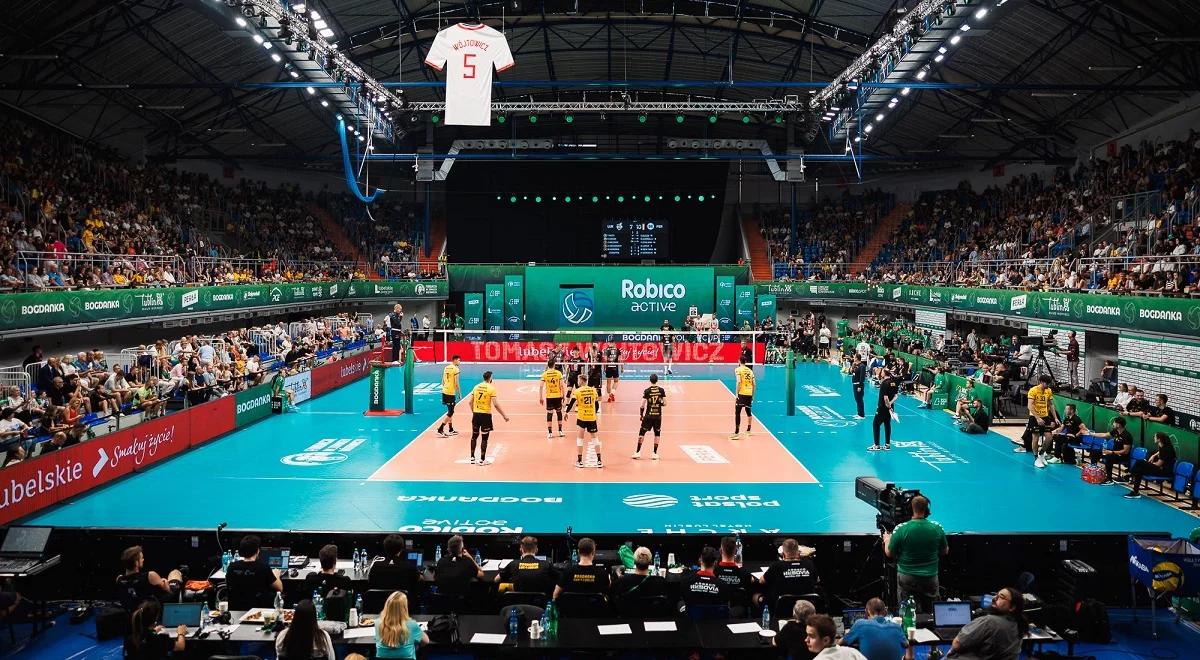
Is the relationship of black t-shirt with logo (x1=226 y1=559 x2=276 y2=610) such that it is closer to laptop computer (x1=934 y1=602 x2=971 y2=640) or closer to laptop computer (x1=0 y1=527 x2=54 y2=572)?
laptop computer (x1=0 y1=527 x2=54 y2=572)

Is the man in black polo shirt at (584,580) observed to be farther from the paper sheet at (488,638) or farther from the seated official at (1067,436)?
the seated official at (1067,436)

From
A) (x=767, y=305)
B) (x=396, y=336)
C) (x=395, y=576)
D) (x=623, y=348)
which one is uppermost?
(x=767, y=305)

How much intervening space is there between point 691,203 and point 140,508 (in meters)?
39.0

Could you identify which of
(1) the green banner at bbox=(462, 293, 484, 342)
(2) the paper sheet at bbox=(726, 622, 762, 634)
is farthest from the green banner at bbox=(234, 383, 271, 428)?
(1) the green banner at bbox=(462, 293, 484, 342)

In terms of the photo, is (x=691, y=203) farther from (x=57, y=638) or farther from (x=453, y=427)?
(x=57, y=638)

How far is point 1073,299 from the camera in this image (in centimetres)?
2503

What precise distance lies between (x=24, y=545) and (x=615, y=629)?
7.50 m

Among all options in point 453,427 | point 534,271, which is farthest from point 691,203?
point 453,427

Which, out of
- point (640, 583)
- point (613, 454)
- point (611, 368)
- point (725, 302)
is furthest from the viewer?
point (725, 302)

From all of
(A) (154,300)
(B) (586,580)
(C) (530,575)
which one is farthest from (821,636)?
(A) (154,300)

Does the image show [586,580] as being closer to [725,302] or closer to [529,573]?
[529,573]

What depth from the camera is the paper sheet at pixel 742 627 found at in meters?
8.11

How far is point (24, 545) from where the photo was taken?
1039cm

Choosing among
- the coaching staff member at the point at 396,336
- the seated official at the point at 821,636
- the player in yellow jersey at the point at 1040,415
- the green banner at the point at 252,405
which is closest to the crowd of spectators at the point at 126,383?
the green banner at the point at 252,405
